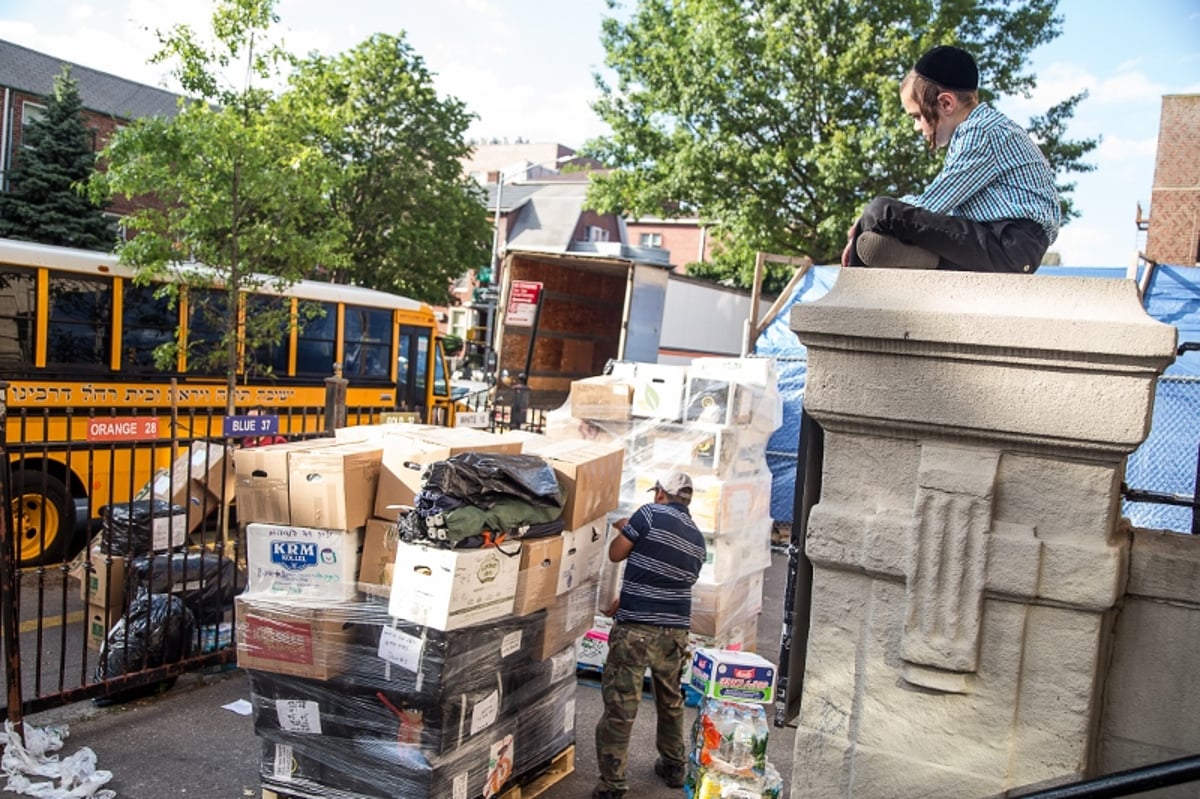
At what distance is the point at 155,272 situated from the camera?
31.8 feet

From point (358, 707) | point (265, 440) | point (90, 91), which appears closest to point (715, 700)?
point (358, 707)

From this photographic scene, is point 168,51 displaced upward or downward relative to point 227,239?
upward

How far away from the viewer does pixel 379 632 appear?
165 inches

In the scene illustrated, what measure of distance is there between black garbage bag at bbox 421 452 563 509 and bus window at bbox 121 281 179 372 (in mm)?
7116

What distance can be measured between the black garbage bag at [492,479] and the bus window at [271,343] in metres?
6.93

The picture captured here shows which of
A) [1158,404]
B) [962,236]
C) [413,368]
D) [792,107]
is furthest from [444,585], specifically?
[792,107]

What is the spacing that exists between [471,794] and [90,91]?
36077 mm

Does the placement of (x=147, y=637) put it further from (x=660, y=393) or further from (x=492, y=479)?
(x=660, y=393)

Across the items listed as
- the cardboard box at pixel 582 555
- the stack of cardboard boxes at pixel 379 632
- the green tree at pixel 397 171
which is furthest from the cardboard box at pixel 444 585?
the green tree at pixel 397 171

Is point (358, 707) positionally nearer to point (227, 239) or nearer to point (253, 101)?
point (227, 239)

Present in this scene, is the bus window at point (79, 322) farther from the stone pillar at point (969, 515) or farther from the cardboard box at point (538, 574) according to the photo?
the stone pillar at point (969, 515)

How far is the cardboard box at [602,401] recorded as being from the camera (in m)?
7.54

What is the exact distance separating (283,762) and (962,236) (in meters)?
3.82

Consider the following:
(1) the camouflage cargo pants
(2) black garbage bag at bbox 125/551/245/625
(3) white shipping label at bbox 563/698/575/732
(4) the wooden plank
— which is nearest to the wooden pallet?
(4) the wooden plank
